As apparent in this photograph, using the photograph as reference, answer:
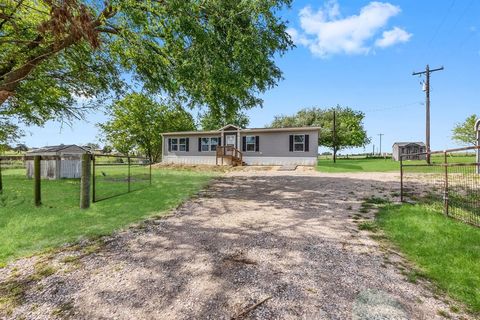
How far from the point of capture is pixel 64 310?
8.14 feet

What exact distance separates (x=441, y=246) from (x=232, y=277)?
3402mm

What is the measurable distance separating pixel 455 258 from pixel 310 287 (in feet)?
7.75

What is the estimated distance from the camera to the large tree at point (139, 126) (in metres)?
31.5

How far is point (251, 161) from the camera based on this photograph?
22078 millimetres

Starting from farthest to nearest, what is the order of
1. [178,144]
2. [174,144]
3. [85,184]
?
[174,144] < [178,144] < [85,184]

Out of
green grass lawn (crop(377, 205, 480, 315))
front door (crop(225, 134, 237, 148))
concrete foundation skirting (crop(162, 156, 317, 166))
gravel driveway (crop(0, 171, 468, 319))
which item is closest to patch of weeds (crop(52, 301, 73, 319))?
gravel driveway (crop(0, 171, 468, 319))

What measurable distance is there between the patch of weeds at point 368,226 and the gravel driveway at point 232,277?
15 centimetres

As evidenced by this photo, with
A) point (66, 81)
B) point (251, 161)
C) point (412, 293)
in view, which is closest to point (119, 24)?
point (66, 81)

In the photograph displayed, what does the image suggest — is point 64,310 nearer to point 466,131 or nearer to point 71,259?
point 71,259

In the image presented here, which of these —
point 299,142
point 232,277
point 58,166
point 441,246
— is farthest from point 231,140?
point 232,277

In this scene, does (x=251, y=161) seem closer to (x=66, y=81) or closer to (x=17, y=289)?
(x=66, y=81)

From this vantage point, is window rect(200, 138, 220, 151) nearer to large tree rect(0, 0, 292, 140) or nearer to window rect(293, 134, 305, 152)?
window rect(293, 134, 305, 152)

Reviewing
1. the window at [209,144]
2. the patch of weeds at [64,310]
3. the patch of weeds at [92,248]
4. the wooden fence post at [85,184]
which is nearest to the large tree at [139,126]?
the window at [209,144]

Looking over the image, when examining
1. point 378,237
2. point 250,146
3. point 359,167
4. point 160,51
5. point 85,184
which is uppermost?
point 160,51
